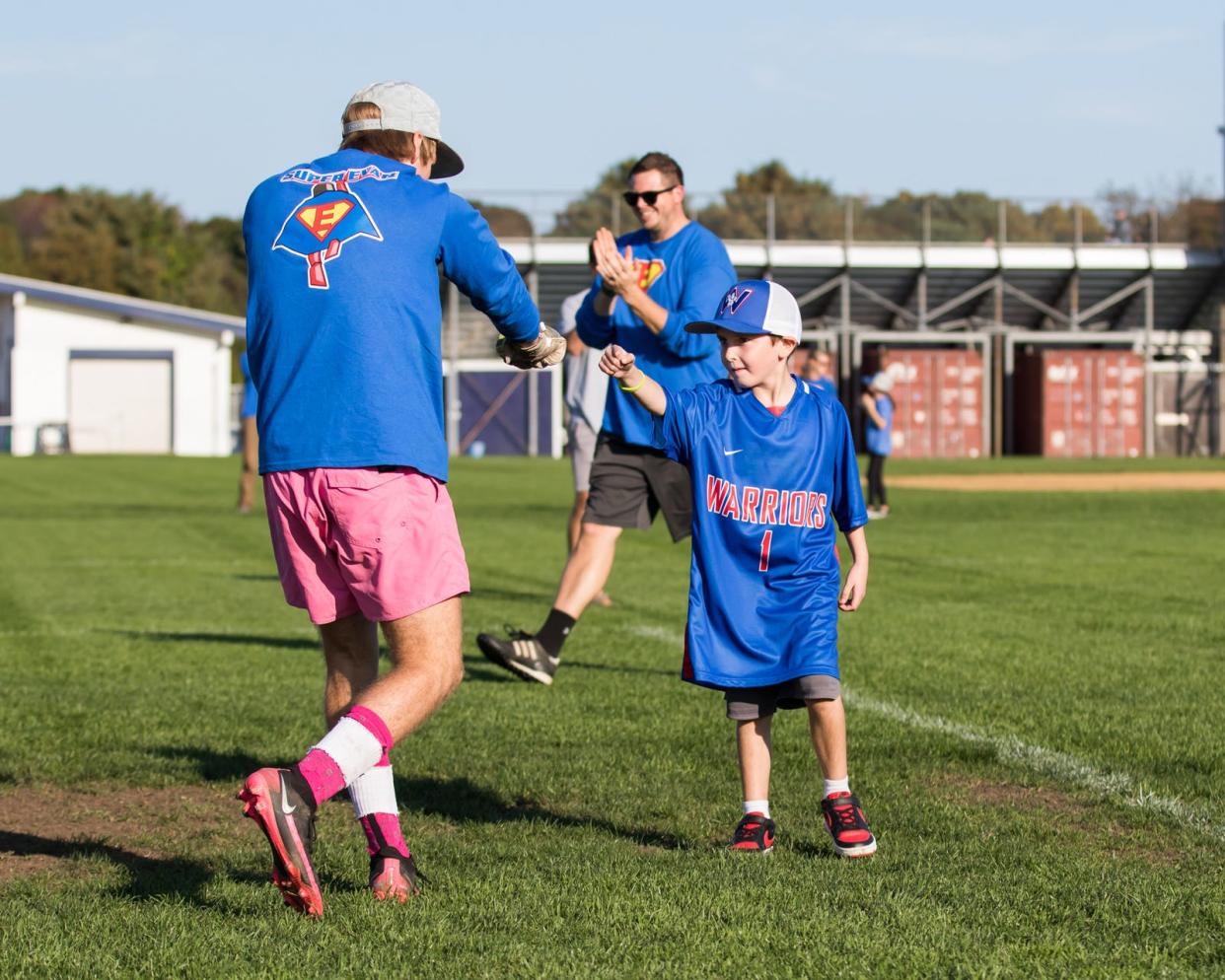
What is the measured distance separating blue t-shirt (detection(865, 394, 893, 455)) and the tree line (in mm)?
7801

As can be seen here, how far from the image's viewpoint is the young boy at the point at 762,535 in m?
4.80

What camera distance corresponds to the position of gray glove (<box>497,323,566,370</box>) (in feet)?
14.4

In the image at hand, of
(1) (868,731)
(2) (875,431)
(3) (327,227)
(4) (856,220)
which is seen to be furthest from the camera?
(4) (856,220)

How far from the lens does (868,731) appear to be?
659cm

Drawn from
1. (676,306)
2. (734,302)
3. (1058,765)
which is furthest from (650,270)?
(1058,765)

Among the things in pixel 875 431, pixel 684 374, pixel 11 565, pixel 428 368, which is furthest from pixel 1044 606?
pixel 875 431

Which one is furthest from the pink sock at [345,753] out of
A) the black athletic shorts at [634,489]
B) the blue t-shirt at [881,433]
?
the blue t-shirt at [881,433]

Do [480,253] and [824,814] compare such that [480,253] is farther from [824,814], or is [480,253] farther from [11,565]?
[11,565]

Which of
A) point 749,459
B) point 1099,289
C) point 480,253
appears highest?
point 1099,289

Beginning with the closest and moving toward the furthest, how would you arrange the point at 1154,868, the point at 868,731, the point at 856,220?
the point at 1154,868, the point at 868,731, the point at 856,220

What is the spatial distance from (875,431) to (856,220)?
3008 centimetres

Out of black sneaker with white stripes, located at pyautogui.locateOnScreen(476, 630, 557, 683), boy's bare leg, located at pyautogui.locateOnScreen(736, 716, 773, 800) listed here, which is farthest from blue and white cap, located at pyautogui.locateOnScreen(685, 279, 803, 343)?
black sneaker with white stripes, located at pyautogui.locateOnScreen(476, 630, 557, 683)

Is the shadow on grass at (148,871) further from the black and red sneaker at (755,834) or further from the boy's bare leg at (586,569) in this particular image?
the boy's bare leg at (586,569)

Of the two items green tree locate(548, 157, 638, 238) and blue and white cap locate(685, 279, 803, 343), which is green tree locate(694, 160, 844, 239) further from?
blue and white cap locate(685, 279, 803, 343)
